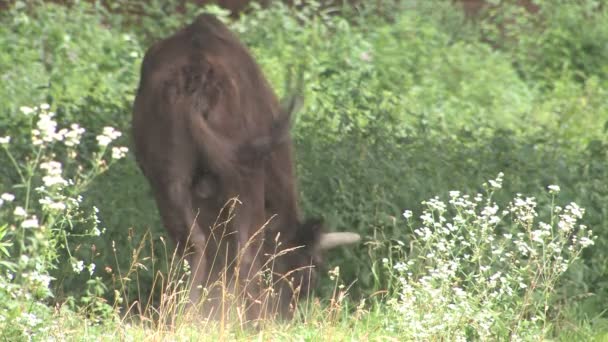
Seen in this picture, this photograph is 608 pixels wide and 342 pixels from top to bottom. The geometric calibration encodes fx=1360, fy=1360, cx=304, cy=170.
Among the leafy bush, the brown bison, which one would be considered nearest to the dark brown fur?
the brown bison

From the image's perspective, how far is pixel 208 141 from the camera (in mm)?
5930

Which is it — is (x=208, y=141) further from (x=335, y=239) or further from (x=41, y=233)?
(x=41, y=233)

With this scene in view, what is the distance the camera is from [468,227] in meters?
5.12

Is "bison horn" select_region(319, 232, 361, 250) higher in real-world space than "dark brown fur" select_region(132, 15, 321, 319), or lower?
lower

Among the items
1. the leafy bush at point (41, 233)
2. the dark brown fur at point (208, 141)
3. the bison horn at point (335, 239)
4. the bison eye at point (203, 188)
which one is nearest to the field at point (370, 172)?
the leafy bush at point (41, 233)

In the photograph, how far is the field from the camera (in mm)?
4883

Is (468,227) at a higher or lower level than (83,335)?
higher

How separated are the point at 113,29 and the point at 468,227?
27.5ft

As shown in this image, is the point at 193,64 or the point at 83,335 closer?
the point at 83,335

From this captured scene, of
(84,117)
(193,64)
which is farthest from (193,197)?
(84,117)

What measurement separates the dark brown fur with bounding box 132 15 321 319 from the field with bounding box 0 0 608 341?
0.23 metres

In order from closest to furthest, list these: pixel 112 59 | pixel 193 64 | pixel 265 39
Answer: pixel 193 64
pixel 112 59
pixel 265 39

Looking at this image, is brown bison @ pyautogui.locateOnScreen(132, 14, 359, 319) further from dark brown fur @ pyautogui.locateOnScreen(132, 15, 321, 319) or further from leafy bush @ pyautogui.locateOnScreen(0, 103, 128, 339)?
leafy bush @ pyautogui.locateOnScreen(0, 103, 128, 339)

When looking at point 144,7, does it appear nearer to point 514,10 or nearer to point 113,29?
point 113,29
